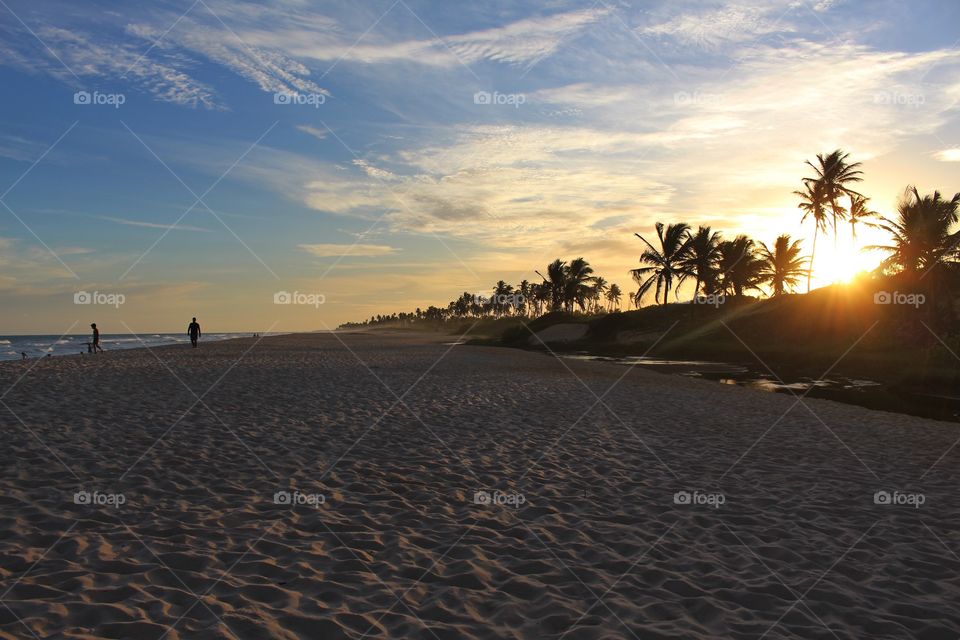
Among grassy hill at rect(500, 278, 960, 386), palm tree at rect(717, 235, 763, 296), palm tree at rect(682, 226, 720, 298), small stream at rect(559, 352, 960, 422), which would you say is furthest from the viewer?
palm tree at rect(717, 235, 763, 296)

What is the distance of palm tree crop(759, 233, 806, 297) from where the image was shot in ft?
259

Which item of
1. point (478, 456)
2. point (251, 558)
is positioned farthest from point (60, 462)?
point (478, 456)

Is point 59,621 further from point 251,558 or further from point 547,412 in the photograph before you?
point 547,412

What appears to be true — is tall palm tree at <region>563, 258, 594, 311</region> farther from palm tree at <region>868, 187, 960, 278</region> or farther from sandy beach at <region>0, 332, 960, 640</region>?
sandy beach at <region>0, 332, 960, 640</region>

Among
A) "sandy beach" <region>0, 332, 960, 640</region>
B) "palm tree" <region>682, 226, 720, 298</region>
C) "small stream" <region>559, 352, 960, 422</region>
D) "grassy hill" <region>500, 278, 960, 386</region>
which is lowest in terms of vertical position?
"sandy beach" <region>0, 332, 960, 640</region>

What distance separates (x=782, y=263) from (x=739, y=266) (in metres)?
7.20

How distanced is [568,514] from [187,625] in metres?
5.06

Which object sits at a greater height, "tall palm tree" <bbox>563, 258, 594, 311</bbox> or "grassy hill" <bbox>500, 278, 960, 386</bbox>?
"tall palm tree" <bbox>563, 258, 594, 311</bbox>

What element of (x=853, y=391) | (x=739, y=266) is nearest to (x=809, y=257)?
(x=739, y=266)

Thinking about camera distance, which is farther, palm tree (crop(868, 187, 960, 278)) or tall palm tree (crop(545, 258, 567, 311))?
tall palm tree (crop(545, 258, 567, 311))

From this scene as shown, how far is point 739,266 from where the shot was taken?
7781 centimetres

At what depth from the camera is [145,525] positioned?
23.6 feet

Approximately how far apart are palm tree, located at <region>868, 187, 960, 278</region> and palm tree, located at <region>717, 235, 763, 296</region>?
31.1 m

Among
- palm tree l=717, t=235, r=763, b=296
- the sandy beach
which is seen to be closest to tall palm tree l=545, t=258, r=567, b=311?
palm tree l=717, t=235, r=763, b=296
